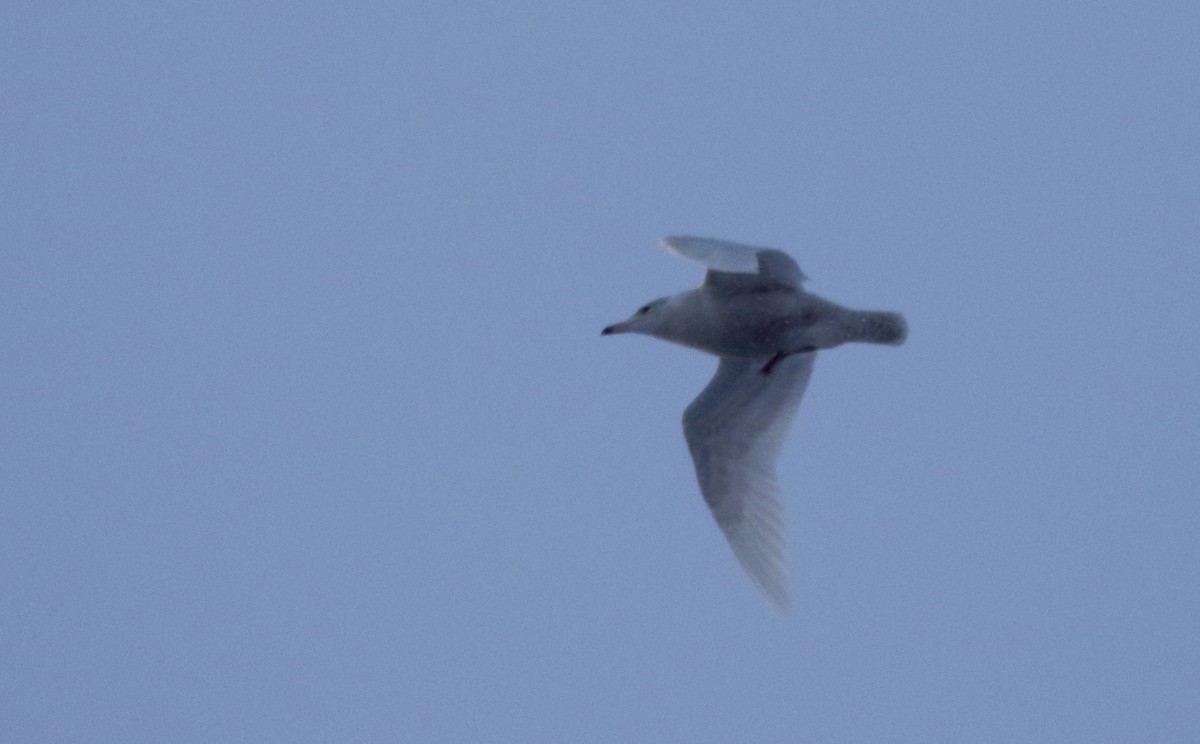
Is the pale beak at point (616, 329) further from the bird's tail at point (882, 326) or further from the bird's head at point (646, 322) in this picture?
the bird's tail at point (882, 326)

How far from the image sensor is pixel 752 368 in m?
8.81

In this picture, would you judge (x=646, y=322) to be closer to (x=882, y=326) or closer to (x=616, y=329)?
(x=616, y=329)

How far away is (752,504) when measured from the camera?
859 cm

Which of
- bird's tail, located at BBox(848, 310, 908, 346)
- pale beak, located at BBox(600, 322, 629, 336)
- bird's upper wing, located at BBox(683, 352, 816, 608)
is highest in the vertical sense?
pale beak, located at BBox(600, 322, 629, 336)

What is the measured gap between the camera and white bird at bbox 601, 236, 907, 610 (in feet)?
27.3

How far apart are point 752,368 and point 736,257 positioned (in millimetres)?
1463

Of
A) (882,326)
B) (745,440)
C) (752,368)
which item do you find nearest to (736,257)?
(882,326)

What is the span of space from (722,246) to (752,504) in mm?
1639

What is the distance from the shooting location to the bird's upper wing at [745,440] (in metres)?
8.54

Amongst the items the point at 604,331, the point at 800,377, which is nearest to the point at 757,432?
the point at 800,377

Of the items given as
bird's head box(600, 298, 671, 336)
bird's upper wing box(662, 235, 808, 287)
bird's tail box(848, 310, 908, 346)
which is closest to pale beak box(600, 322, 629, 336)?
bird's head box(600, 298, 671, 336)

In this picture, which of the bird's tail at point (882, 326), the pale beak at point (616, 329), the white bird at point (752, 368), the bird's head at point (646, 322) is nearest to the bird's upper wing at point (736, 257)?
the white bird at point (752, 368)

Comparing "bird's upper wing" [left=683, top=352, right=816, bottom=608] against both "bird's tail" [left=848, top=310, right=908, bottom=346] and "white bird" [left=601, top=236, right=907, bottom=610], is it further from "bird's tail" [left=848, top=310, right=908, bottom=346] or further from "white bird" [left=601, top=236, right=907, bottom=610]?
"bird's tail" [left=848, top=310, right=908, bottom=346]

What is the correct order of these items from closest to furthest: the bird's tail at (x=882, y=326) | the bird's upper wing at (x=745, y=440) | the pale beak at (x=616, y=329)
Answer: the bird's tail at (x=882, y=326) → the bird's upper wing at (x=745, y=440) → the pale beak at (x=616, y=329)
